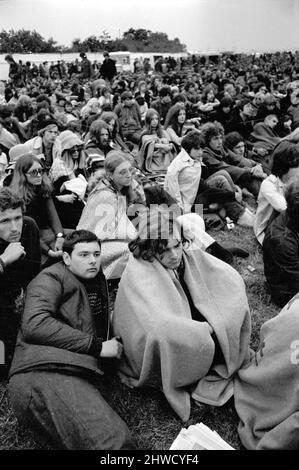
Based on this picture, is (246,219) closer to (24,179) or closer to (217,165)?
(217,165)

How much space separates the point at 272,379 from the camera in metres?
2.51

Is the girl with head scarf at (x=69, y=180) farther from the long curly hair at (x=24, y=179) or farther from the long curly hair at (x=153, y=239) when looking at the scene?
the long curly hair at (x=153, y=239)

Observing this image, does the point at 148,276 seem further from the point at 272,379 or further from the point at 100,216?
the point at 100,216

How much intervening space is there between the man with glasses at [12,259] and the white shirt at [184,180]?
8.03ft

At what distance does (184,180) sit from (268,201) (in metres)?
1.20

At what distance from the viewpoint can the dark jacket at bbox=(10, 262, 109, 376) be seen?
2.50 m

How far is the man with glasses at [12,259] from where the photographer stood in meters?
2.95

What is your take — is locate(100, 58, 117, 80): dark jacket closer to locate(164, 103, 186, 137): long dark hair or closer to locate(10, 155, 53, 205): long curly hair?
locate(164, 103, 186, 137): long dark hair

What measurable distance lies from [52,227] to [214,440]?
266 centimetres

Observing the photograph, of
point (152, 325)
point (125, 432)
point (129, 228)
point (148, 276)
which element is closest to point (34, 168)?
point (129, 228)

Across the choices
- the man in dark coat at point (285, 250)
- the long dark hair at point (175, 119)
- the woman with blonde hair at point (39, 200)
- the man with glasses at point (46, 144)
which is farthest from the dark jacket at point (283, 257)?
the long dark hair at point (175, 119)

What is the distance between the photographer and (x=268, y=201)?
16.1 feet

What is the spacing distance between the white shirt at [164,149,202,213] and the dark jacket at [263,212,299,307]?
6.33 ft

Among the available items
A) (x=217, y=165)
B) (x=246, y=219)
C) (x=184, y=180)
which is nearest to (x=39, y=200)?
(x=184, y=180)
